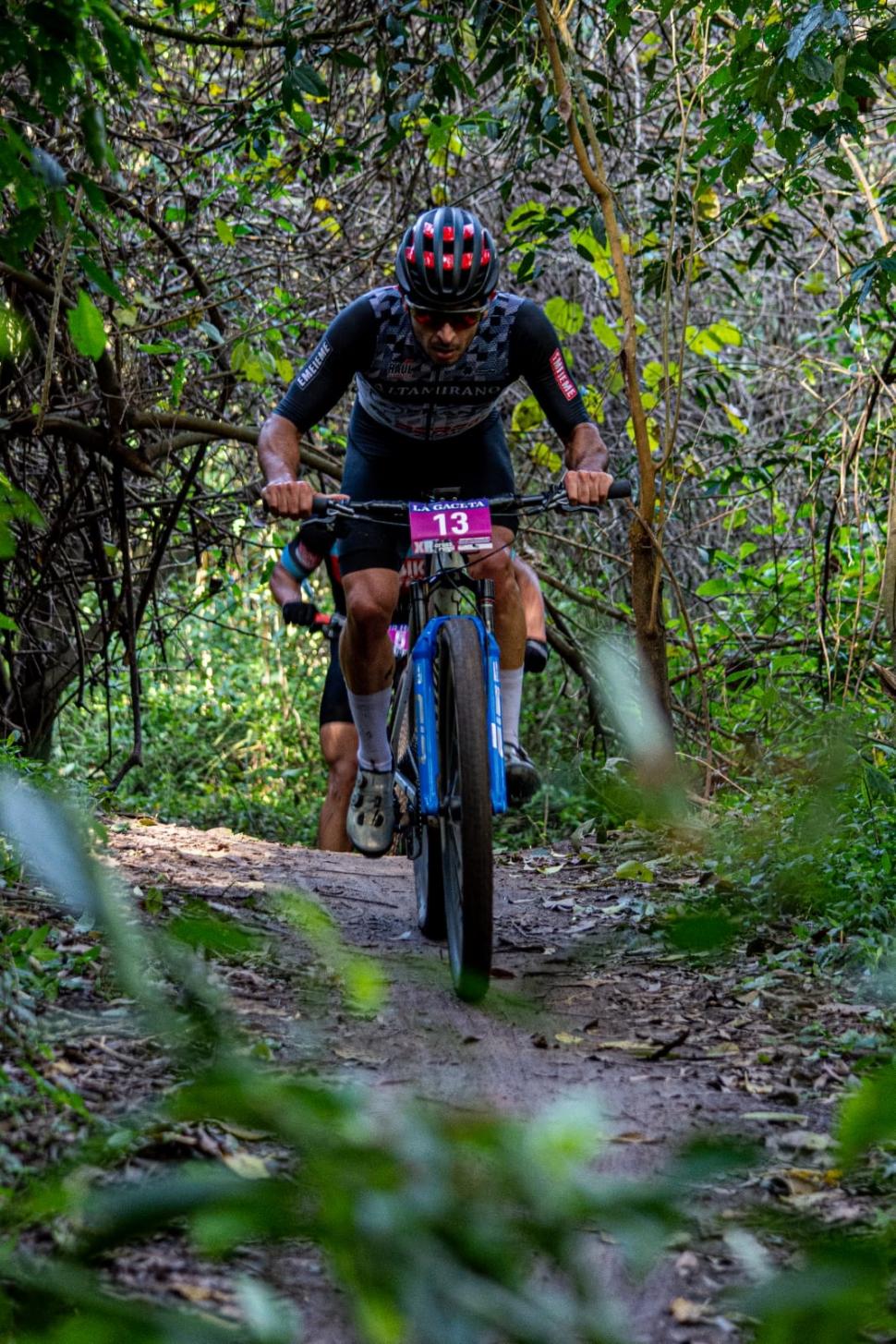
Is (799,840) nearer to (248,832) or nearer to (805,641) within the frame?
(805,641)

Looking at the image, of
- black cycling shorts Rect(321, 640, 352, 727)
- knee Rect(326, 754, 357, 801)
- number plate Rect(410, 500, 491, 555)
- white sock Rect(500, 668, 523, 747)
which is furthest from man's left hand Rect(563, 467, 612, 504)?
knee Rect(326, 754, 357, 801)

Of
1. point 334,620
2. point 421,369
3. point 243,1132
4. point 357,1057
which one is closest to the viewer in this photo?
point 243,1132

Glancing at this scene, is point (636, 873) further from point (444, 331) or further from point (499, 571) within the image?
point (444, 331)

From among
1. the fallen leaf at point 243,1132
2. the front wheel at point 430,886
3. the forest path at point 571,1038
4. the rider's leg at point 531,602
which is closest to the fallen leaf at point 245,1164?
the fallen leaf at point 243,1132

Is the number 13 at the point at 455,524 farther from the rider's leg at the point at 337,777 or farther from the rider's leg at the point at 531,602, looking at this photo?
the rider's leg at the point at 337,777

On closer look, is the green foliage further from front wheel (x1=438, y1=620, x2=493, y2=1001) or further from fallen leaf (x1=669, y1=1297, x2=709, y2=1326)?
front wheel (x1=438, y1=620, x2=493, y2=1001)

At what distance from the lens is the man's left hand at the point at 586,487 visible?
14.2 feet

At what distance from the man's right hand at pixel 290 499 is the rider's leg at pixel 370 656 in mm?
452

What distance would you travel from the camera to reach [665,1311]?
2180mm

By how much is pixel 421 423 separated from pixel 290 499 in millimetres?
1025

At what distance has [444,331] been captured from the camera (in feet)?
15.4

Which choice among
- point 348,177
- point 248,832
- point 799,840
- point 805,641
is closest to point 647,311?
point 348,177

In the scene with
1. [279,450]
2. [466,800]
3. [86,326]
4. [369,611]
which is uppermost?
[279,450]

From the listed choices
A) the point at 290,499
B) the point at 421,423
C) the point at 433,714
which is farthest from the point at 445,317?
the point at 433,714
